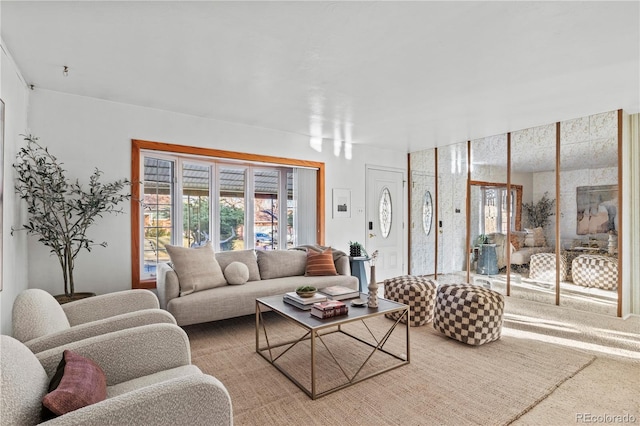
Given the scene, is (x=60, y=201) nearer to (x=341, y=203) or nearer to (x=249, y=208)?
(x=249, y=208)

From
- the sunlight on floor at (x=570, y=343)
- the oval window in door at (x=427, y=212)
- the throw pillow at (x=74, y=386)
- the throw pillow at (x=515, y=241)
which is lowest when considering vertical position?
the sunlight on floor at (x=570, y=343)

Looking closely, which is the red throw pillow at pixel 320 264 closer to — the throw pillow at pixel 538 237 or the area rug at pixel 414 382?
the area rug at pixel 414 382

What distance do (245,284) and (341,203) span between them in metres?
2.33

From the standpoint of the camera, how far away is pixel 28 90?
3141mm

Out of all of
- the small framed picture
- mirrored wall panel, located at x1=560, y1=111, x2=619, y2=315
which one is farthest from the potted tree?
mirrored wall panel, located at x1=560, y1=111, x2=619, y2=315

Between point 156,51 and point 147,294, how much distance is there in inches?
73.3

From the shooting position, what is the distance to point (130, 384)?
1.58 metres

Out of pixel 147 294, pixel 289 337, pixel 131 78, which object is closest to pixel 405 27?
pixel 131 78

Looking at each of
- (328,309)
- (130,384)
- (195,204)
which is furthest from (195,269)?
(130,384)

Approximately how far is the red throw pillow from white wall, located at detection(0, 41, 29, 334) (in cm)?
285

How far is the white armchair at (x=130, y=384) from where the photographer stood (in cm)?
110

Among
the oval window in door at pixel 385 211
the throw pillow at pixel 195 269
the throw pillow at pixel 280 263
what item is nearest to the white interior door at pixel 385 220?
the oval window in door at pixel 385 211

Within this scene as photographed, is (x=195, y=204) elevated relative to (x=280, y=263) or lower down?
elevated

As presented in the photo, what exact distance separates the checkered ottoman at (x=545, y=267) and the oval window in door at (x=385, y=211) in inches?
90.6
